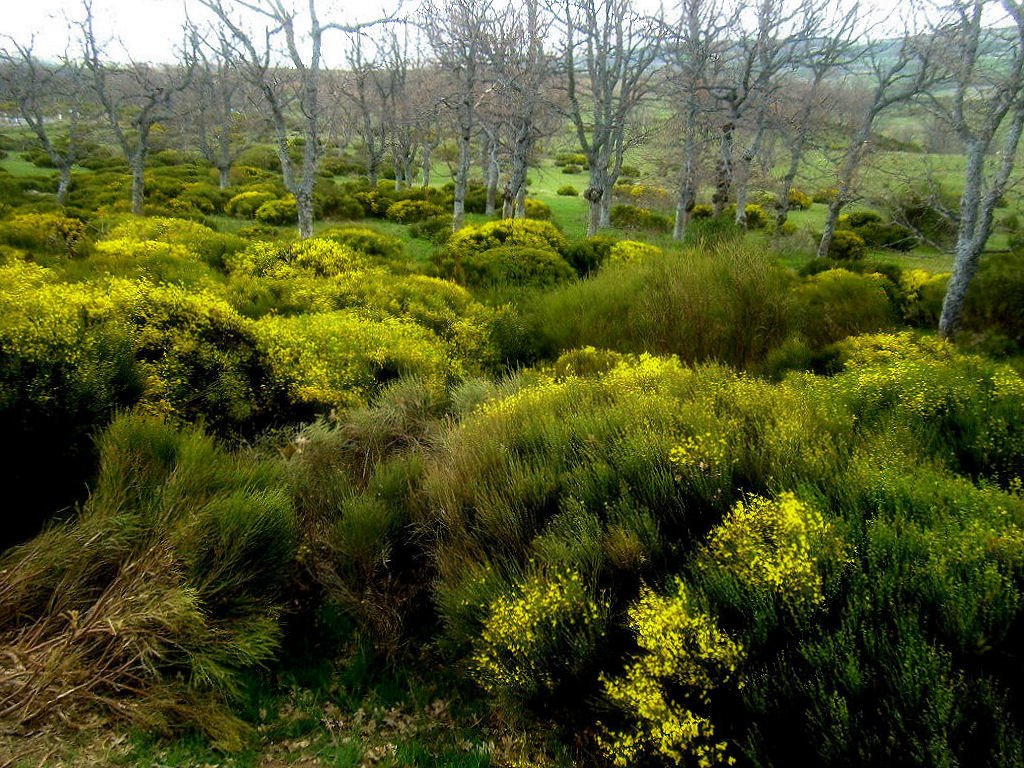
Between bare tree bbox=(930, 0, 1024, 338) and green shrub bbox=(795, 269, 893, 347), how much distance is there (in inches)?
59.2

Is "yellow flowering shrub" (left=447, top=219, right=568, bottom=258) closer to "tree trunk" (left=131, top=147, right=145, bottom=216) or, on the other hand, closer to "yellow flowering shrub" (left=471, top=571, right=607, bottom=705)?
"tree trunk" (left=131, top=147, right=145, bottom=216)

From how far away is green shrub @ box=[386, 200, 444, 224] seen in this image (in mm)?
21609

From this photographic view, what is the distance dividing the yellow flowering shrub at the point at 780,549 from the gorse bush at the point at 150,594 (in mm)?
2711

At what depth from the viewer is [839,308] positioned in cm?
927

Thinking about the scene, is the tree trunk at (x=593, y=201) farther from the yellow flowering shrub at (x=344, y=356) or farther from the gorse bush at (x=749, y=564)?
the gorse bush at (x=749, y=564)

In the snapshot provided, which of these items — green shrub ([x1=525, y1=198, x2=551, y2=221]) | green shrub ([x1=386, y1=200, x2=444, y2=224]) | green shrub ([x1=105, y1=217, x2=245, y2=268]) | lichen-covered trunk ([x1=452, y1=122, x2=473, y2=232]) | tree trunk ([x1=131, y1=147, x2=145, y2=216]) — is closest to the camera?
green shrub ([x1=105, y1=217, x2=245, y2=268])

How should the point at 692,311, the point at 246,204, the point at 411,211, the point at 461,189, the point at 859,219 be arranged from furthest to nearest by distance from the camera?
the point at 859,219
the point at 411,211
the point at 246,204
the point at 461,189
the point at 692,311

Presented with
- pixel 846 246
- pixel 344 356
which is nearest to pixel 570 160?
pixel 846 246

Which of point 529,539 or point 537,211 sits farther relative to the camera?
point 537,211

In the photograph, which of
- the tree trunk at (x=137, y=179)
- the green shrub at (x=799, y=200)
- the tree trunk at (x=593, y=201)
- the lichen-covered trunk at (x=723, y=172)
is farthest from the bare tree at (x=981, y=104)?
the green shrub at (x=799, y=200)

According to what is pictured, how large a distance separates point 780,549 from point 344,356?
577 cm

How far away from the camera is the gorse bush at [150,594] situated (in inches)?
107

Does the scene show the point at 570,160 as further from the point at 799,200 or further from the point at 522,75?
the point at 522,75

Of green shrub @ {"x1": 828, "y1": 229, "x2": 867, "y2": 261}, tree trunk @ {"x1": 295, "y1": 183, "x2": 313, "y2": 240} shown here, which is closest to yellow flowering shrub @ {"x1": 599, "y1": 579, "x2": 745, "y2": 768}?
tree trunk @ {"x1": 295, "y1": 183, "x2": 313, "y2": 240}
